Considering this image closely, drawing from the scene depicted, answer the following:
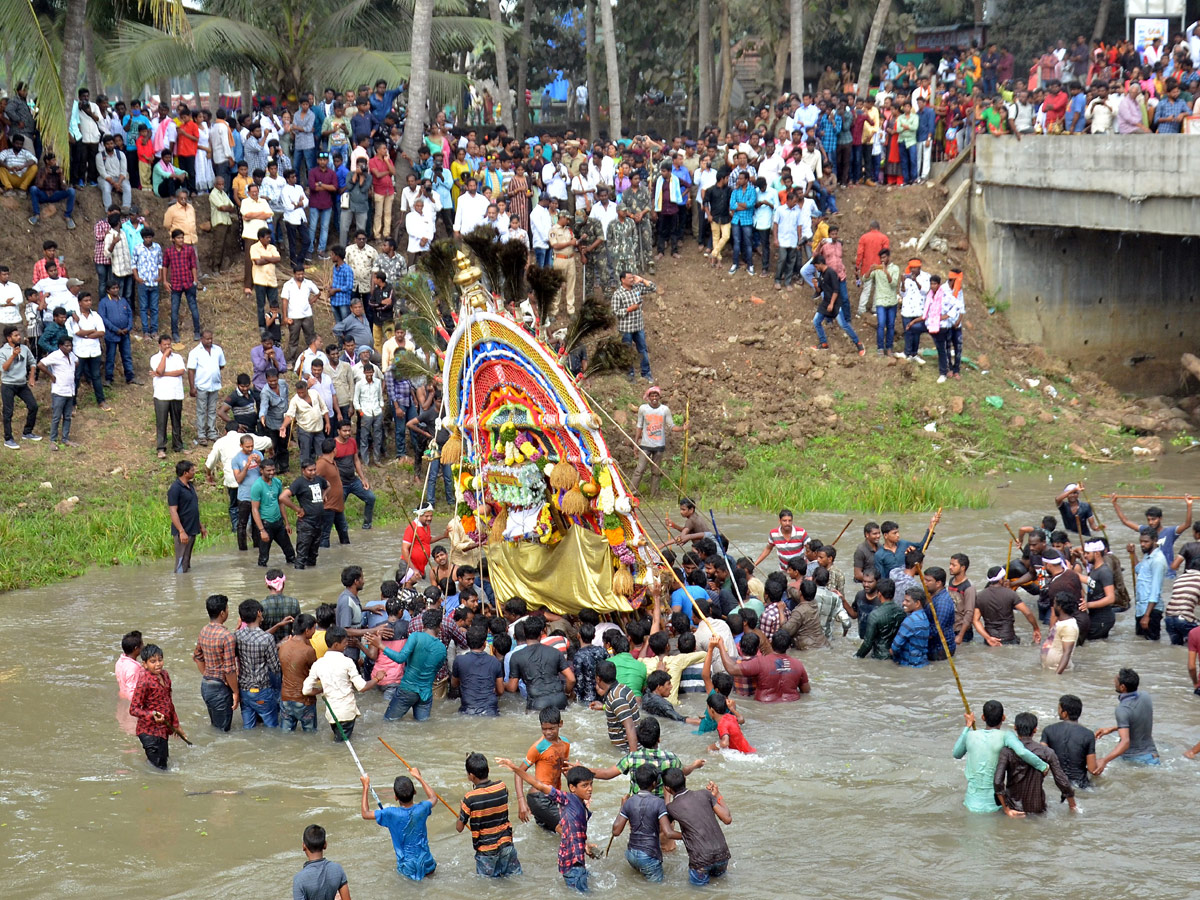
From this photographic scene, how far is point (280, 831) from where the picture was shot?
31.6 feet

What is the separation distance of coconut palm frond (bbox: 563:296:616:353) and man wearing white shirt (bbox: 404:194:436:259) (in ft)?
25.1

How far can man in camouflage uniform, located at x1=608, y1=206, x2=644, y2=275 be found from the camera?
2158cm

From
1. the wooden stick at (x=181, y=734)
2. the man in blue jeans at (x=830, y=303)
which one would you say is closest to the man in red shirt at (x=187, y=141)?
the man in blue jeans at (x=830, y=303)

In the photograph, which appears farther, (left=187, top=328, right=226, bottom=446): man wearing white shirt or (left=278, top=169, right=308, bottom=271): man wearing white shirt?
(left=278, top=169, right=308, bottom=271): man wearing white shirt

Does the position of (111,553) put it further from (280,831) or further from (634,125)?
(634,125)

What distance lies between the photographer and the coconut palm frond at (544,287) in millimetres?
13328

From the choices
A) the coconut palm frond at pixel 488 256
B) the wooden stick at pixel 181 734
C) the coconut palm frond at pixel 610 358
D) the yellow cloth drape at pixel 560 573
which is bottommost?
the wooden stick at pixel 181 734

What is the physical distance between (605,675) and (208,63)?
16105mm

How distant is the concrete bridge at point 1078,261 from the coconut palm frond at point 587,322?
1107 cm

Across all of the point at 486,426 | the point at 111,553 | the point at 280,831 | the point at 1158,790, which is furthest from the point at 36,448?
the point at 1158,790

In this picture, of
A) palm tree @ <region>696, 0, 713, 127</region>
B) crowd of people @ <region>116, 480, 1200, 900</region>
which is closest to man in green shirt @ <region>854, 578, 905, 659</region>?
crowd of people @ <region>116, 480, 1200, 900</region>

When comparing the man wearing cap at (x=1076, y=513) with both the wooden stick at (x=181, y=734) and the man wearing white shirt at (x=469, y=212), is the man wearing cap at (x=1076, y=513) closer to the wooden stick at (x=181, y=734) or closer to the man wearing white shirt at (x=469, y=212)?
the man wearing white shirt at (x=469, y=212)

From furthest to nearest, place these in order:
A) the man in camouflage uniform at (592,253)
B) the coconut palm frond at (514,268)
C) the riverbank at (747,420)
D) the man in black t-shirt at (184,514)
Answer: the man in camouflage uniform at (592,253) < the riverbank at (747,420) < the man in black t-shirt at (184,514) < the coconut palm frond at (514,268)

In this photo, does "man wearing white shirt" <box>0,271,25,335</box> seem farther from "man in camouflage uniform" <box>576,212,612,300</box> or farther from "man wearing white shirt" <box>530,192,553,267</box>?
"man in camouflage uniform" <box>576,212,612,300</box>
